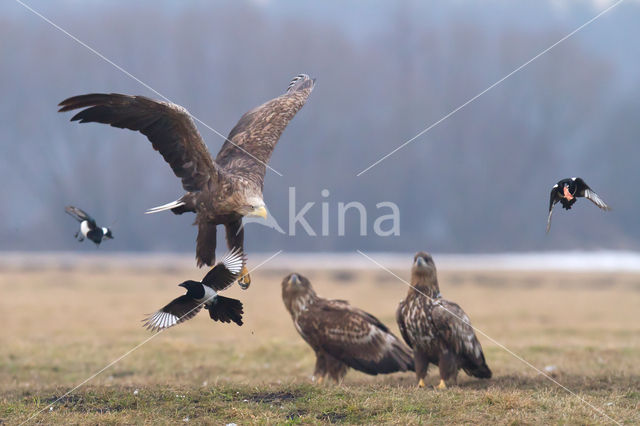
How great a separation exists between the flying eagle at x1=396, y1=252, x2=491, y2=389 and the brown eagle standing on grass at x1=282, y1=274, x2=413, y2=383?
62 centimetres

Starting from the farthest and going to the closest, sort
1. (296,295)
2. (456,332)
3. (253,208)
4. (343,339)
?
(296,295), (343,339), (456,332), (253,208)

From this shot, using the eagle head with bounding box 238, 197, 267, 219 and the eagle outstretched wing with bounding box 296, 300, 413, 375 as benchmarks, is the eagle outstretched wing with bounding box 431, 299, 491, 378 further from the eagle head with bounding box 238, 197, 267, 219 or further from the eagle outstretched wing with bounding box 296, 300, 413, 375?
the eagle head with bounding box 238, 197, 267, 219

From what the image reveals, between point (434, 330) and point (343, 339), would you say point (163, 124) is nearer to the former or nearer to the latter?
point (343, 339)

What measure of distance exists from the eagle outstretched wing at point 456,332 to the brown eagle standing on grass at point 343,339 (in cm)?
108

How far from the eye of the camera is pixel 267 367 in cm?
1333

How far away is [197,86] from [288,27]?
10.7 metres

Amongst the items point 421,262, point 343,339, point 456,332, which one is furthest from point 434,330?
point 343,339

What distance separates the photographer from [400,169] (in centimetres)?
7225

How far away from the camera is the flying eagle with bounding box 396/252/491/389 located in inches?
384

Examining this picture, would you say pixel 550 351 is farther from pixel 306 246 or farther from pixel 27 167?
pixel 27 167

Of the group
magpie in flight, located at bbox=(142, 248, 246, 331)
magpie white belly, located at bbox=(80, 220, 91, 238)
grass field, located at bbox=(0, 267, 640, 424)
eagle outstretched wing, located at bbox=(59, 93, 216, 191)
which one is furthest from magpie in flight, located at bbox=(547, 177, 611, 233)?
magpie white belly, located at bbox=(80, 220, 91, 238)

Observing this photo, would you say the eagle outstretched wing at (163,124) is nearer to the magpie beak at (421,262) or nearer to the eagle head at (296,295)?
the eagle head at (296,295)

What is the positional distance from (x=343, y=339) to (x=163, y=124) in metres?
3.83

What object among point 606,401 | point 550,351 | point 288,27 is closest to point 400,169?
point 288,27
